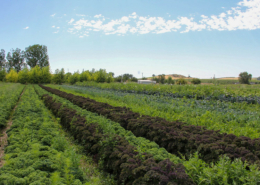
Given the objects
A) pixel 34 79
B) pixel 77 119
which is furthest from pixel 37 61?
pixel 77 119

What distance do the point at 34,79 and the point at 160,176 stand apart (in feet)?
196

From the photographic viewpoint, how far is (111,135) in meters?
4.71

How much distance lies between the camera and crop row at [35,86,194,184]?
286 centimetres

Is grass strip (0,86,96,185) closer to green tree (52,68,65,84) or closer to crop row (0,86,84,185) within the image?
crop row (0,86,84,185)

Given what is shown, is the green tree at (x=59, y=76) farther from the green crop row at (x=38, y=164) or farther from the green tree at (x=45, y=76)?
the green crop row at (x=38, y=164)

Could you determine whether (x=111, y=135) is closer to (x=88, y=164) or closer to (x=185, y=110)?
(x=88, y=164)

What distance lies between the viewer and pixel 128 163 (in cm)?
342

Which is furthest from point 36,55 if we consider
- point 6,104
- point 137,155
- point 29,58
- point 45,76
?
point 137,155

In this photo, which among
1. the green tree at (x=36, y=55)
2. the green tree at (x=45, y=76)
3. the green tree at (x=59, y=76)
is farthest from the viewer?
the green tree at (x=36, y=55)

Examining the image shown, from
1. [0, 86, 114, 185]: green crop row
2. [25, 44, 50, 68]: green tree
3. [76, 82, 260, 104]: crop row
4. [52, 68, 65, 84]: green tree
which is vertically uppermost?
[25, 44, 50, 68]: green tree

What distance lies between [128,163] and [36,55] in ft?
324

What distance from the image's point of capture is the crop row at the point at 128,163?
9.37ft

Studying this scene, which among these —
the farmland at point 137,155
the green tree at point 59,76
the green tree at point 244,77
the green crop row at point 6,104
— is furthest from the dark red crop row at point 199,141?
the green tree at point 244,77

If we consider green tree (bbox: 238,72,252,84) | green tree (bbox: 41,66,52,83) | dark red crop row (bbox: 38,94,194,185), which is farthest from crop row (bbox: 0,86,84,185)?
green tree (bbox: 238,72,252,84)
